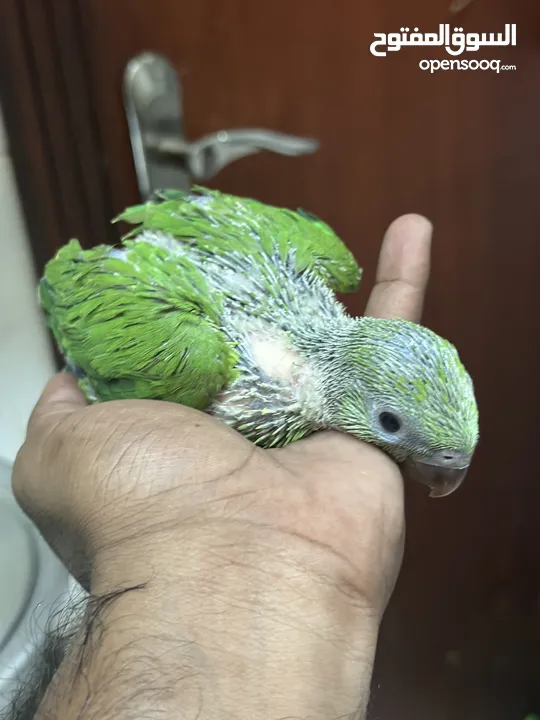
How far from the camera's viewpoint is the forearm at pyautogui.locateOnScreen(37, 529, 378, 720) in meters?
0.53

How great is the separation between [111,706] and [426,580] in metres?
1.13

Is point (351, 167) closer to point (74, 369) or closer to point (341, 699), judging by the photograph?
point (74, 369)

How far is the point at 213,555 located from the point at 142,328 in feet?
1.00

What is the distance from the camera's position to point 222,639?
0.57m

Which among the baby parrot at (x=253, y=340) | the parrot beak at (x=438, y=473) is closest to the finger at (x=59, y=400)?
the baby parrot at (x=253, y=340)

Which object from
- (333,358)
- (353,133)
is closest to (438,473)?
(333,358)

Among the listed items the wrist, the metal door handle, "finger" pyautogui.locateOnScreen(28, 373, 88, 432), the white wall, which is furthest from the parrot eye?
the white wall

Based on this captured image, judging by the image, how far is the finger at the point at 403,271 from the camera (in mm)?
977

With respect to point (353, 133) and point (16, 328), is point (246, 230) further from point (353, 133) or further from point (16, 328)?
point (16, 328)

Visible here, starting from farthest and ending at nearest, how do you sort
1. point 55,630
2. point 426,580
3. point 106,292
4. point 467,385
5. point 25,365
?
point 426,580 → point 25,365 → point 106,292 → point 467,385 → point 55,630

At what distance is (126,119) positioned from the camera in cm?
111

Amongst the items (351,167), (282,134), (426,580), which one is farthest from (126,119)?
(426,580)

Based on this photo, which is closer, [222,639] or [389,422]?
[222,639]

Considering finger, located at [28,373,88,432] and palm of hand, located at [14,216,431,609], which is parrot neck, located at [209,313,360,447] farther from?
finger, located at [28,373,88,432]
